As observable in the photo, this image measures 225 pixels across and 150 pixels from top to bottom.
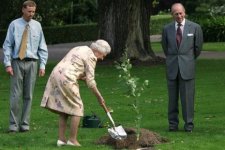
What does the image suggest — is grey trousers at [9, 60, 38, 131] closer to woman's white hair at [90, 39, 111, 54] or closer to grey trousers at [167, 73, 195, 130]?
woman's white hair at [90, 39, 111, 54]

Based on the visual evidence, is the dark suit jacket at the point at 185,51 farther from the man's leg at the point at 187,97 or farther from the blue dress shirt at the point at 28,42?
the blue dress shirt at the point at 28,42

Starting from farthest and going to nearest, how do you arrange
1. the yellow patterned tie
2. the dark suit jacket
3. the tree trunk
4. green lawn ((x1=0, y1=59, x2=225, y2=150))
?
the tree trunk < the dark suit jacket < the yellow patterned tie < green lawn ((x1=0, y1=59, x2=225, y2=150))

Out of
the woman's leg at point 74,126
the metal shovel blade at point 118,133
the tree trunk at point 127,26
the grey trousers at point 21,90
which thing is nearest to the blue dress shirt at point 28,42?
the grey trousers at point 21,90

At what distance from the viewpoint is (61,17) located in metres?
63.7

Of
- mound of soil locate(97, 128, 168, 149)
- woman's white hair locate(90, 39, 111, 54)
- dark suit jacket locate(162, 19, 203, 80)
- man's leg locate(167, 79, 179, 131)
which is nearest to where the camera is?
woman's white hair locate(90, 39, 111, 54)

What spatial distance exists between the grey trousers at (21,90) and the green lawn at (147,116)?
0.23m

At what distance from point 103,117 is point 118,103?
2.38 metres

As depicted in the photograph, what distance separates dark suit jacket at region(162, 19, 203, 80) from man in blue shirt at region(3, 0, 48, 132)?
2049 mm

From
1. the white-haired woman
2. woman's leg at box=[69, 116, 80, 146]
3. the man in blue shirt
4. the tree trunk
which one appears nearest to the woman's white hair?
the white-haired woman

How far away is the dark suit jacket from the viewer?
11.9 m

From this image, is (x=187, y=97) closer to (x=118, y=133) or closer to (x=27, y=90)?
(x=118, y=133)

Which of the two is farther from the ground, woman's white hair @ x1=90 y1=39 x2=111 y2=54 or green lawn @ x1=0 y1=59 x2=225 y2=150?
woman's white hair @ x1=90 y1=39 x2=111 y2=54

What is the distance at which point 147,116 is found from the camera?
1398 centimetres

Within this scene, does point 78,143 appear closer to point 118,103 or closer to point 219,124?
point 219,124
